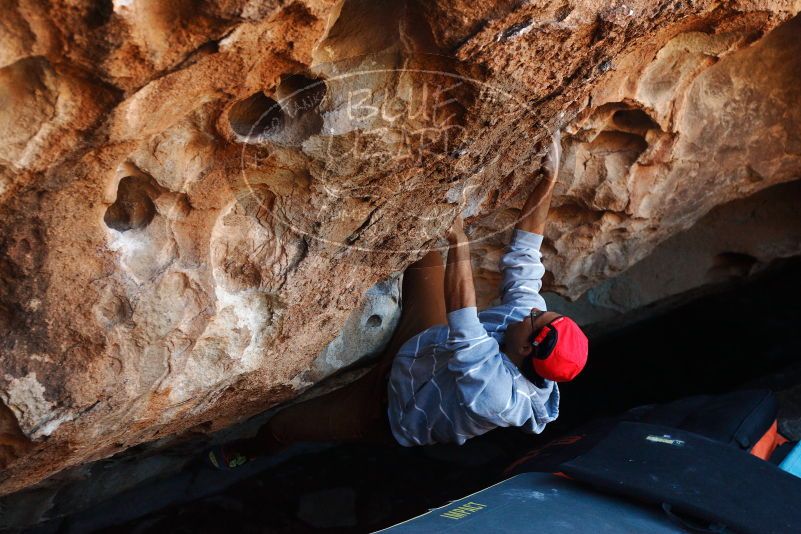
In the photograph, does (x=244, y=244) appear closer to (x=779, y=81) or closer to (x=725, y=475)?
(x=725, y=475)

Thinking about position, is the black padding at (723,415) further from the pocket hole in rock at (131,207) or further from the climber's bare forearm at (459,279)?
the pocket hole in rock at (131,207)

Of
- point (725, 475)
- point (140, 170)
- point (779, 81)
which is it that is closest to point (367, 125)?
point (140, 170)

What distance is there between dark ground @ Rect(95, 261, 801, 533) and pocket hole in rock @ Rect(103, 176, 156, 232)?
1.31 m

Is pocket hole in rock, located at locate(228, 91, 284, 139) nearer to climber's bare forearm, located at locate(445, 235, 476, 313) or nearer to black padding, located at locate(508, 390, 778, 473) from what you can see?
climber's bare forearm, located at locate(445, 235, 476, 313)

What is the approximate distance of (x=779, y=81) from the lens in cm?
215

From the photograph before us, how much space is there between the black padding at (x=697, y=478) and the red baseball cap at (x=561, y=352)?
26cm

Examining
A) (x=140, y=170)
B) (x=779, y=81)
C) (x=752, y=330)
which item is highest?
(x=140, y=170)

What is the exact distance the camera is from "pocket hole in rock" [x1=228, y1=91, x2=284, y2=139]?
1.17m

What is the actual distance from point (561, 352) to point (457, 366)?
8.4 inches

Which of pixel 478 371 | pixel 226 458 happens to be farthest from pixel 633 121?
pixel 226 458

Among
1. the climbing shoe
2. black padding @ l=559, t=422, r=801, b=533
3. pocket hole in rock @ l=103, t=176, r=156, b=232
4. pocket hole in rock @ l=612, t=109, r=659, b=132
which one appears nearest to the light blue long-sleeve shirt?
black padding @ l=559, t=422, r=801, b=533

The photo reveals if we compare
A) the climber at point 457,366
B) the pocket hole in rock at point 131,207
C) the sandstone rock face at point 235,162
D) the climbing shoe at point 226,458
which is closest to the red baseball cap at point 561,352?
the climber at point 457,366

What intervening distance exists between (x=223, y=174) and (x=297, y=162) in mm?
117

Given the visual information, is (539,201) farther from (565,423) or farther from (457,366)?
(565,423)
